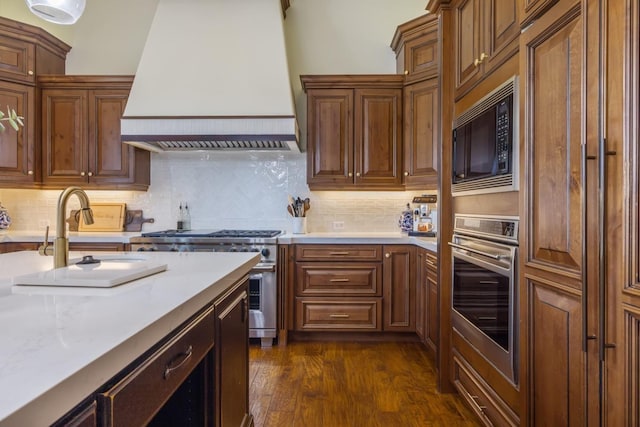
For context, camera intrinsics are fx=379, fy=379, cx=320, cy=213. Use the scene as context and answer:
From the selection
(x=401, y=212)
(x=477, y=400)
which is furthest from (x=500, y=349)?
(x=401, y=212)

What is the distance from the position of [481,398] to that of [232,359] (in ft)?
3.92

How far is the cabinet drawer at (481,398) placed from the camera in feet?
5.16

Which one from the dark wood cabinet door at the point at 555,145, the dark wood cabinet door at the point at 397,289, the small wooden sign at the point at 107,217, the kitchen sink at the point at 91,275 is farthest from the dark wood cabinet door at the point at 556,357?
the small wooden sign at the point at 107,217

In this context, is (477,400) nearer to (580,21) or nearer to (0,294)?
(580,21)

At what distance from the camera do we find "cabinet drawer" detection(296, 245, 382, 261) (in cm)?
313

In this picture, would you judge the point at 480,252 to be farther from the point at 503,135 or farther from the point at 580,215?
the point at 580,215

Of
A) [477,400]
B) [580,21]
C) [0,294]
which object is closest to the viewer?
[0,294]

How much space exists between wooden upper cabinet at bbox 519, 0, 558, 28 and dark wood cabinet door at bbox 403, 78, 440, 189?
1.69 m

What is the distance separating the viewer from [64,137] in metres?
3.45

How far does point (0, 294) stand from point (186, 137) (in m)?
2.35

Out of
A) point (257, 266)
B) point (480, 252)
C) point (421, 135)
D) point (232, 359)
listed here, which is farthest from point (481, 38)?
point (257, 266)

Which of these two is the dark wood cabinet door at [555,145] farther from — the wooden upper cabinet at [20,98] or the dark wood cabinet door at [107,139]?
the wooden upper cabinet at [20,98]

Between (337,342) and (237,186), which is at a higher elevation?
(237,186)

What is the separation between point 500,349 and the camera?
159cm
